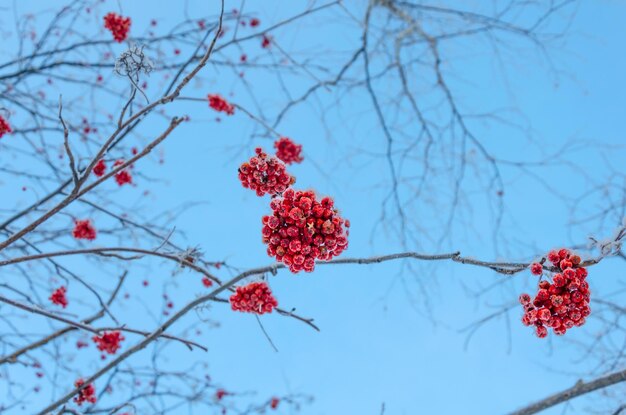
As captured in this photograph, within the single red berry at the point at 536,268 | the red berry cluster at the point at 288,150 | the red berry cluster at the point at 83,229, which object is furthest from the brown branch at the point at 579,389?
the red berry cluster at the point at 83,229

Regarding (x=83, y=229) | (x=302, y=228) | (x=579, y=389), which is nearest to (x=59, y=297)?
(x=83, y=229)

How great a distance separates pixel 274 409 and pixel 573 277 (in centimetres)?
317

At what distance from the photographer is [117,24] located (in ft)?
14.1

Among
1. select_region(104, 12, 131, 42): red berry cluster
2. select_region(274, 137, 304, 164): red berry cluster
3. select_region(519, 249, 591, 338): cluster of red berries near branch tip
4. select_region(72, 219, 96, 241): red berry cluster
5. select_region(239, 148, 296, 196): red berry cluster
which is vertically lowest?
select_region(519, 249, 591, 338): cluster of red berries near branch tip

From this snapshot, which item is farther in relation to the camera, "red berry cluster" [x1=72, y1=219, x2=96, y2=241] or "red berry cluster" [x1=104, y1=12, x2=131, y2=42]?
"red berry cluster" [x1=104, y1=12, x2=131, y2=42]

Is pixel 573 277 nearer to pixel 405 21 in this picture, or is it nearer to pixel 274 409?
pixel 274 409

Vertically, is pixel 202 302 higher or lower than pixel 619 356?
lower

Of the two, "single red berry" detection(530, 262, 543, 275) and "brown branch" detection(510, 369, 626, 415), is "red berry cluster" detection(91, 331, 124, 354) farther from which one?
"single red berry" detection(530, 262, 543, 275)

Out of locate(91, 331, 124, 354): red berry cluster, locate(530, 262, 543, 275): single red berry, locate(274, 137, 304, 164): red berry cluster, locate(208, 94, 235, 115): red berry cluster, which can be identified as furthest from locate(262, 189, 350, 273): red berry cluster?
locate(208, 94, 235, 115): red berry cluster

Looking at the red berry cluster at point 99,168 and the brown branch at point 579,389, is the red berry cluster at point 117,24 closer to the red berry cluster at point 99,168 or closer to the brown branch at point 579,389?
the red berry cluster at point 99,168

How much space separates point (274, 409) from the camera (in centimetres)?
447

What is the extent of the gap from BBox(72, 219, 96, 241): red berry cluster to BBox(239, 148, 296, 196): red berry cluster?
2.36 meters

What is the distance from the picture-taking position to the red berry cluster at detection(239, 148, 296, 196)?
6.39 ft

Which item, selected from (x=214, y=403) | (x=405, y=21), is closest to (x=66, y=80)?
(x=214, y=403)
